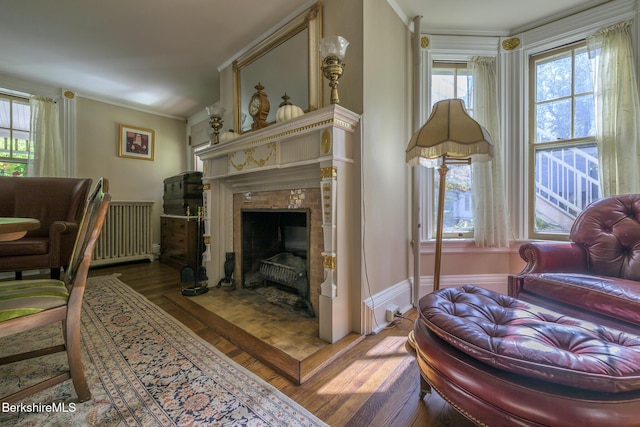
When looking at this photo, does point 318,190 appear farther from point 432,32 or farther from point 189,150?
point 189,150

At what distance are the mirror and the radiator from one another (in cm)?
268

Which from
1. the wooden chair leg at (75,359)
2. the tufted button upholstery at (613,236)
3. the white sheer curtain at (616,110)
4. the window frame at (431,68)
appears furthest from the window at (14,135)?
the white sheer curtain at (616,110)

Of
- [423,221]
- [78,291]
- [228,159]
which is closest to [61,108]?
[228,159]

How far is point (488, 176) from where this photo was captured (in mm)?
2385

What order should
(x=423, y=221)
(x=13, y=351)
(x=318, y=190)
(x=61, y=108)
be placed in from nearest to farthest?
(x=13, y=351), (x=318, y=190), (x=423, y=221), (x=61, y=108)

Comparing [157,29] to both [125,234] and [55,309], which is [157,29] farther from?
[125,234]

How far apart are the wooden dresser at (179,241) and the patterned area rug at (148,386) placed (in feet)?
4.56

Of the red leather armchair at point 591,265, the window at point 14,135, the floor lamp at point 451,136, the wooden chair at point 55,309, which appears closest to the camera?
the wooden chair at point 55,309

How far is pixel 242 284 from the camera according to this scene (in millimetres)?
2691

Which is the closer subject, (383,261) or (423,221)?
(383,261)

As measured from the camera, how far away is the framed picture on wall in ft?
13.6

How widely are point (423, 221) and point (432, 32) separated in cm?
185

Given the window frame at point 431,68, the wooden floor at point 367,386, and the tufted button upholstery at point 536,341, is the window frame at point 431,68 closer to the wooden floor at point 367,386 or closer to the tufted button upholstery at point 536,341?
the wooden floor at point 367,386

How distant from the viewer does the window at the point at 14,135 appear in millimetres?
3275
